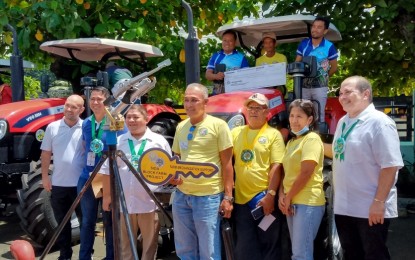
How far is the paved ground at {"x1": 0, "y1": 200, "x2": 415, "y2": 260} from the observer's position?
562 cm

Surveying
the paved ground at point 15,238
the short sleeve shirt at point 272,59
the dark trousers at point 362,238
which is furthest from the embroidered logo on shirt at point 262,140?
the paved ground at point 15,238

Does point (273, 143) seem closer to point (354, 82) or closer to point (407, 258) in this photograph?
point (354, 82)

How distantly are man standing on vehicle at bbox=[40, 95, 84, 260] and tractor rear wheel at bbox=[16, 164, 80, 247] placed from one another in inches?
22.4

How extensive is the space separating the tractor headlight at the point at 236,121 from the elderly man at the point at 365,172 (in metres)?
1.32

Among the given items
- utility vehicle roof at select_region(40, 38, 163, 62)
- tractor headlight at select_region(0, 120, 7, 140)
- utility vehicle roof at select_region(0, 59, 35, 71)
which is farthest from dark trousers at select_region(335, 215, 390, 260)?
utility vehicle roof at select_region(0, 59, 35, 71)

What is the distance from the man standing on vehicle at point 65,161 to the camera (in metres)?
5.21

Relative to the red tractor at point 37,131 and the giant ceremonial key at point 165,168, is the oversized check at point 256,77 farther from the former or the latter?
the giant ceremonial key at point 165,168

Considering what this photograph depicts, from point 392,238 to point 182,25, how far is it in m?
4.72

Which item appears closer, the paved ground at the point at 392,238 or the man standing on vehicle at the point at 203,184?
the man standing on vehicle at the point at 203,184

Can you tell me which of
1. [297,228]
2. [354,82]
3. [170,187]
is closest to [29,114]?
[170,187]

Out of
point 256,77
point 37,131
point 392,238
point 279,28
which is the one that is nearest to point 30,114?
point 37,131

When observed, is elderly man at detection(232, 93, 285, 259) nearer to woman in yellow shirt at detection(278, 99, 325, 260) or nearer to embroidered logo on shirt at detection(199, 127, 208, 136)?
woman in yellow shirt at detection(278, 99, 325, 260)

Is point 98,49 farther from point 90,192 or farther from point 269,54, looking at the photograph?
point 90,192

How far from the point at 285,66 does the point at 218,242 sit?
5.86 feet
